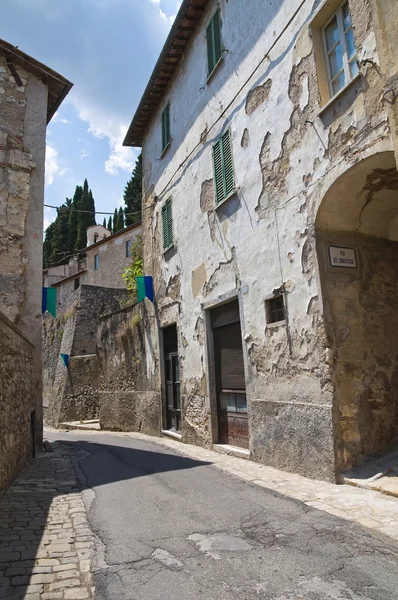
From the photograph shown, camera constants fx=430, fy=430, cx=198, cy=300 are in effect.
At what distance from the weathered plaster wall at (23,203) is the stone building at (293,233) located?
11.4 ft

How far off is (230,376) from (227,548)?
197 inches

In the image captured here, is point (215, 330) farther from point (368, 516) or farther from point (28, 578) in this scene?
point (28, 578)

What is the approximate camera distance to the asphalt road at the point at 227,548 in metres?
2.71

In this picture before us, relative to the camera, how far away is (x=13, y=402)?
6367 mm

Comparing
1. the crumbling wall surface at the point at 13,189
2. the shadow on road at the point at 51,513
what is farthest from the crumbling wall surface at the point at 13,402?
the crumbling wall surface at the point at 13,189

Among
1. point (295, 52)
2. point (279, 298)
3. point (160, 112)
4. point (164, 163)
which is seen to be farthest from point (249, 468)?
point (160, 112)

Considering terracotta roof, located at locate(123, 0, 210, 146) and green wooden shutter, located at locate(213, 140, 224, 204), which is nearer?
green wooden shutter, located at locate(213, 140, 224, 204)

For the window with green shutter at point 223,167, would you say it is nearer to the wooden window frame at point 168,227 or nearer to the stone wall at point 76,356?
the wooden window frame at point 168,227

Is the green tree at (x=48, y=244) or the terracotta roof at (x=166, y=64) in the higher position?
the green tree at (x=48, y=244)

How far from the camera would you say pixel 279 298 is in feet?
22.2

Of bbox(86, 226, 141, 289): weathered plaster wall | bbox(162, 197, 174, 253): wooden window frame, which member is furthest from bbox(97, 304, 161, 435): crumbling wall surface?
bbox(86, 226, 141, 289): weathered plaster wall

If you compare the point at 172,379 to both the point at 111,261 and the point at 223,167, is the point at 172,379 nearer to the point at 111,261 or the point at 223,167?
the point at 223,167

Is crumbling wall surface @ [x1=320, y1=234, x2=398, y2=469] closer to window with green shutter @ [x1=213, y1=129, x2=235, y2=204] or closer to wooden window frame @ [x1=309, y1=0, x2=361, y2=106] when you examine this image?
wooden window frame @ [x1=309, y1=0, x2=361, y2=106]

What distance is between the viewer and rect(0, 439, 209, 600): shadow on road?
3031 millimetres
